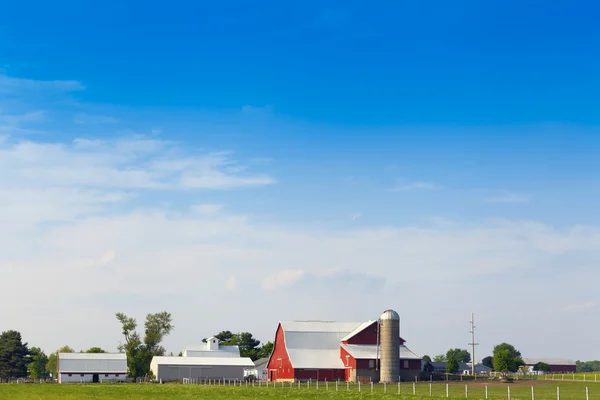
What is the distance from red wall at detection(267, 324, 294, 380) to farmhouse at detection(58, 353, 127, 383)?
Result: 1067 inches

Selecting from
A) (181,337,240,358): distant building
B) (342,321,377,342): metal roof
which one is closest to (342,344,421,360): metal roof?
(342,321,377,342): metal roof

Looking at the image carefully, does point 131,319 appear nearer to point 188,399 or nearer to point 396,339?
point 396,339

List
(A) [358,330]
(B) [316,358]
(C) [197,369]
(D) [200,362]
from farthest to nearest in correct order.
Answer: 1. (D) [200,362]
2. (C) [197,369]
3. (A) [358,330]
4. (B) [316,358]

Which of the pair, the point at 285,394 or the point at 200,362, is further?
the point at 200,362

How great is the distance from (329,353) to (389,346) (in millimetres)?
12966

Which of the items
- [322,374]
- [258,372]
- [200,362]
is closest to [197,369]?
[200,362]

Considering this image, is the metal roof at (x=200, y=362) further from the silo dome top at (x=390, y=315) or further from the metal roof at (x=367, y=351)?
the silo dome top at (x=390, y=315)

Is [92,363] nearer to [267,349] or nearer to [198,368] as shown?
[198,368]

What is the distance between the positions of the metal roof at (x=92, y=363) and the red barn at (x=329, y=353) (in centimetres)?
2859

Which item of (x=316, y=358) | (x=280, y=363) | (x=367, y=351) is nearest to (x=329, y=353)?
(x=316, y=358)

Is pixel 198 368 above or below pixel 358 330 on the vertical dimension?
below

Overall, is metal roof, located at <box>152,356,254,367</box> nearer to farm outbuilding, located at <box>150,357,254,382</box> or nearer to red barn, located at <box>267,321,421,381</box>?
farm outbuilding, located at <box>150,357,254,382</box>

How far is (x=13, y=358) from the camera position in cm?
14600

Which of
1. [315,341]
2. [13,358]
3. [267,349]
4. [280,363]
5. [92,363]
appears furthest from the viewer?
[267,349]
